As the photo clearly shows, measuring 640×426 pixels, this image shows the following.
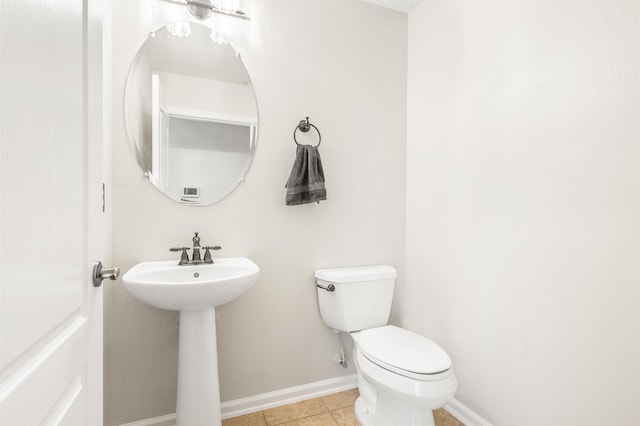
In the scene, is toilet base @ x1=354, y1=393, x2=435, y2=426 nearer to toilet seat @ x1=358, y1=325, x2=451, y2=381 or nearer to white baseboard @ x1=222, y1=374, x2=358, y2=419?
toilet seat @ x1=358, y1=325, x2=451, y2=381

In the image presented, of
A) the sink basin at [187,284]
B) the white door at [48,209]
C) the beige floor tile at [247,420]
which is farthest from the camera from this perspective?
the beige floor tile at [247,420]

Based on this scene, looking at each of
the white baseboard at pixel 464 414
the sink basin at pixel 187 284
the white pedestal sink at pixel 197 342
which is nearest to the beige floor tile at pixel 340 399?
the white baseboard at pixel 464 414

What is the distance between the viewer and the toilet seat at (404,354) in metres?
1.19

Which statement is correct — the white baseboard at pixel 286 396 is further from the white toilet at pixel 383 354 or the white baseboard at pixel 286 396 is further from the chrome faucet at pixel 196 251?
the chrome faucet at pixel 196 251

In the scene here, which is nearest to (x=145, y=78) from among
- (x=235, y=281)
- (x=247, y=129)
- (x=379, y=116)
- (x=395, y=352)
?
(x=247, y=129)

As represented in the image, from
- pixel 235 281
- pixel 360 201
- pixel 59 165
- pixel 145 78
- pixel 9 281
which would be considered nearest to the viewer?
pixel 9 281

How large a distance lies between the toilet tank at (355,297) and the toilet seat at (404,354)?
0.16m

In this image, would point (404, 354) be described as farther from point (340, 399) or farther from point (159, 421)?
point (159, 421)

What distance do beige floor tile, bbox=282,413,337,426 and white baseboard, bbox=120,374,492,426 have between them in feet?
0.53

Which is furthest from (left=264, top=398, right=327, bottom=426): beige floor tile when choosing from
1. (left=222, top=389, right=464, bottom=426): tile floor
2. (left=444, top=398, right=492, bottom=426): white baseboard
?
(left=444, top=398, right=492, bottom=426): white baseboard

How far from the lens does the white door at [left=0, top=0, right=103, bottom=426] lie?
0.39m

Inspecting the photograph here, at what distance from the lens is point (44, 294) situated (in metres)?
0.48

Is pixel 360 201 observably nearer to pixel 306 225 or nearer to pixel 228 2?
pixel 306 225

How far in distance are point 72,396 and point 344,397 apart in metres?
1.56
